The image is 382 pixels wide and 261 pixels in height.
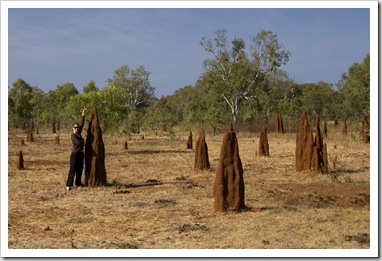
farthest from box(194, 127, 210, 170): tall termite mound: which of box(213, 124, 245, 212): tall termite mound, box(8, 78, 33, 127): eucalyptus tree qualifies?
box(8, 78, 33, 127): eucalyptus tree

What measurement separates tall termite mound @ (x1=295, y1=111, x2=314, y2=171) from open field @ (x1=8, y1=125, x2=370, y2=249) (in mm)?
395

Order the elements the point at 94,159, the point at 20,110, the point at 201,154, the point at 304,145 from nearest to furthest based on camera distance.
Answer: the point at 94,159 → the point at 304,145 → the point at 201,154 → the point at 20,110

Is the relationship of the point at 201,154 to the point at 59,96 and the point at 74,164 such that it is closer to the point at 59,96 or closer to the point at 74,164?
the point at 74,164

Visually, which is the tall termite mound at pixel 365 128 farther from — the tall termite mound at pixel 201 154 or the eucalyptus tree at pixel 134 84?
the eucalyptus tree at pixel 134 84

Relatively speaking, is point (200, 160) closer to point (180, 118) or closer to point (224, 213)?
point (224, 213)

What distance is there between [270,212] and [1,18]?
6555mm

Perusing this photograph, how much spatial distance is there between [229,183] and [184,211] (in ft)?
4.00

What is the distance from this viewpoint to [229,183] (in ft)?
35.8

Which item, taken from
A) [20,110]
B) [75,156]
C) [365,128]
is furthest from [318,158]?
[20,110]

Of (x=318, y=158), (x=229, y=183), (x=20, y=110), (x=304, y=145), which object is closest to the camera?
(x=229, y=183)

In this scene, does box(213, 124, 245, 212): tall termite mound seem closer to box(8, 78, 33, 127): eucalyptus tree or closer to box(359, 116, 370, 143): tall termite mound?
box(359, 116, 370, 143): tall termite mound

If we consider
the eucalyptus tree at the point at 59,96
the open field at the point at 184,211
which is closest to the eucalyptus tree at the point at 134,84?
the eucalyptus tree at the point at 59,96

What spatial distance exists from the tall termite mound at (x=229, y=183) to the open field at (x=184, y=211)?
259 millimetres

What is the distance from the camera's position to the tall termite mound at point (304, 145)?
1680cm
